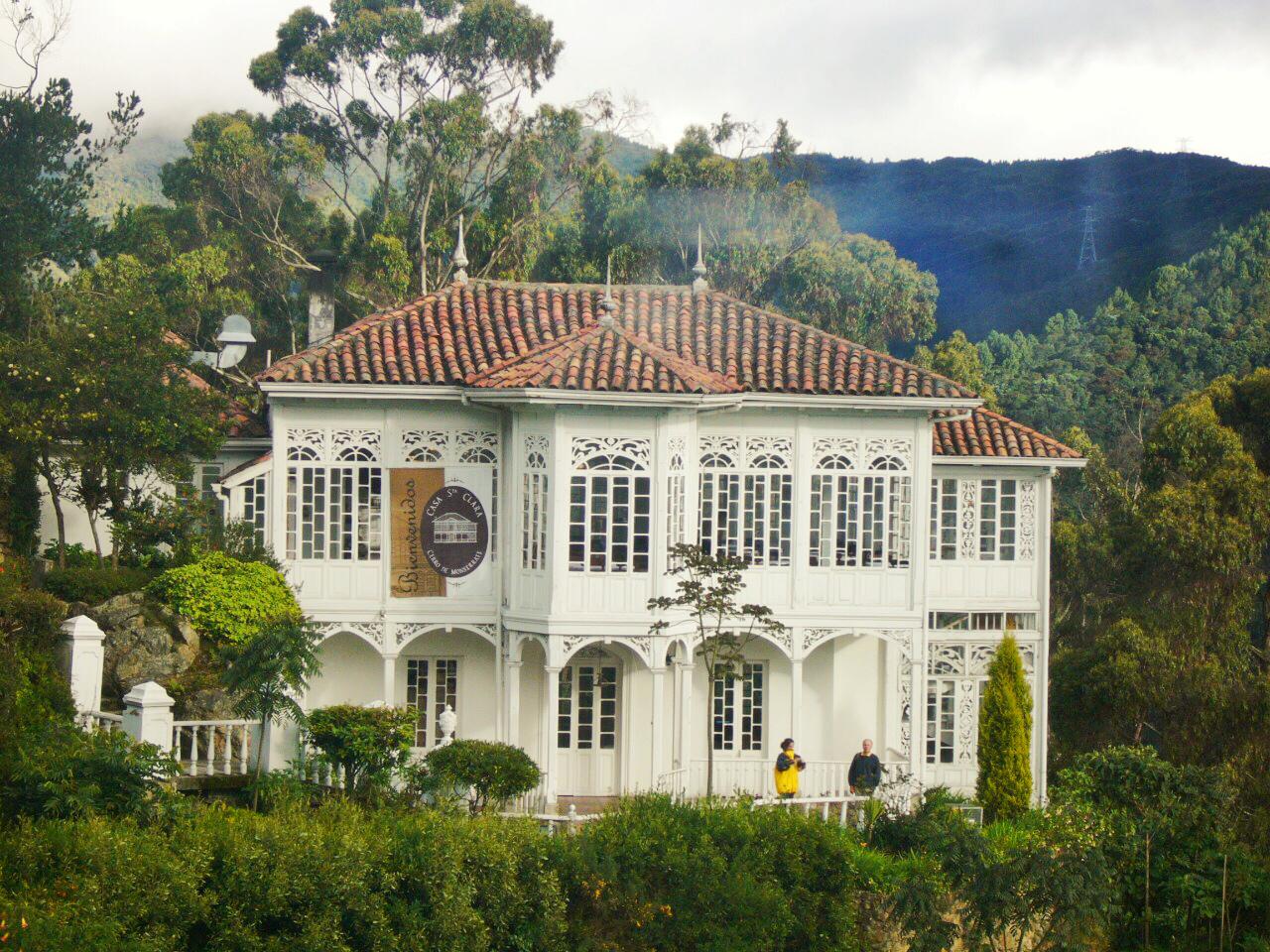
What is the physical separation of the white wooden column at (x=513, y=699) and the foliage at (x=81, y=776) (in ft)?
22.8

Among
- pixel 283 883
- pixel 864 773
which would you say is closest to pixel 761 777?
pixel 864 773

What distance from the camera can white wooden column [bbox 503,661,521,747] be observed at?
2475 centimetres

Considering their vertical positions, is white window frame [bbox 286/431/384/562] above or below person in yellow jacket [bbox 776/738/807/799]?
above

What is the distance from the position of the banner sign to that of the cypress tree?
25.5 ft

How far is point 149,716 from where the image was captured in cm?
1981

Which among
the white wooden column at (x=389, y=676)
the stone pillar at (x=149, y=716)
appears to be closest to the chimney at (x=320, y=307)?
the white wooden column at (x=389, y=676)

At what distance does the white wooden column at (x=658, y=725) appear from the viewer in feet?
78.8

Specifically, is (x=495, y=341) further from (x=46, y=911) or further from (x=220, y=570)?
(x=46, y=911)

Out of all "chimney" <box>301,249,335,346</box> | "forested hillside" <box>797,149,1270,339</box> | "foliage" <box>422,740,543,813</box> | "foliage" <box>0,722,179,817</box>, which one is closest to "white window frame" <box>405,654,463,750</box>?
"foliage" <box>422,740,543,813</box>

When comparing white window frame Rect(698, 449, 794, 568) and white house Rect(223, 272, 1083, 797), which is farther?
white window frame Rect(698, 449, 794, 568)

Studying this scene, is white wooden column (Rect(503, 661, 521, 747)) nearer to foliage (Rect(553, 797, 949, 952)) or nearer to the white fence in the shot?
the white fence

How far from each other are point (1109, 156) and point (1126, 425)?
29.0 metres

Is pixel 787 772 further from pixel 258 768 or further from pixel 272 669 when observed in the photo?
pixel 272 669

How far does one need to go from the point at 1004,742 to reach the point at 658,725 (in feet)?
17.6
